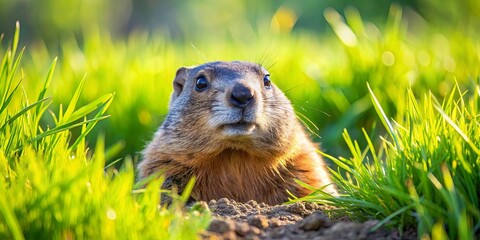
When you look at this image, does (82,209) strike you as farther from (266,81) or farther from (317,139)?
(317,139)

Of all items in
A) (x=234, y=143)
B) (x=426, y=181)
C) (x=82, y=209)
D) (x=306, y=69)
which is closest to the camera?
(x=82, y=209)

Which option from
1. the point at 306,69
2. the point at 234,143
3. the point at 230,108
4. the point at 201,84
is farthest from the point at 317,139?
the point at 230,108

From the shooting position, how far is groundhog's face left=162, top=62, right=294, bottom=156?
3.71 metres

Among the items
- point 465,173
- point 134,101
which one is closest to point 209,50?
point 134,101

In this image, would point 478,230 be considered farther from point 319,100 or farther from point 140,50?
point 140,50

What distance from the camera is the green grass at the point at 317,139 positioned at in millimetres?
2535

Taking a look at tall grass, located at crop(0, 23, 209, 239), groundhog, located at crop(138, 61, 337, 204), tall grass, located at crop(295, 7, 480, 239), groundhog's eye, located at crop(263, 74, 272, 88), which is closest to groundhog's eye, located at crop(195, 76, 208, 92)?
groundhog, located at crop(138, 61, 337, 204)

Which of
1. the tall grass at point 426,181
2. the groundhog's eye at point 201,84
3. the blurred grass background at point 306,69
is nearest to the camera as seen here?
the tall grass at point 426,181

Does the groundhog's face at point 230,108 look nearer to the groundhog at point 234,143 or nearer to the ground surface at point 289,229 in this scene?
the groundhog at point 234,143

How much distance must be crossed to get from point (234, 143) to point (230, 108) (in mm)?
246

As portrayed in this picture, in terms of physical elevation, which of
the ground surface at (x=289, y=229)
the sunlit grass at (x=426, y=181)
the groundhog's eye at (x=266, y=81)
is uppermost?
the groundhog's eye at (x=266, y=81)

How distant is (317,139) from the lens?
563cm

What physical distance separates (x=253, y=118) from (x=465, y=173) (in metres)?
1.24

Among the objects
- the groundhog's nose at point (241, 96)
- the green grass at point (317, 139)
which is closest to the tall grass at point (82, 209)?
the green grass at point (317, 139)
